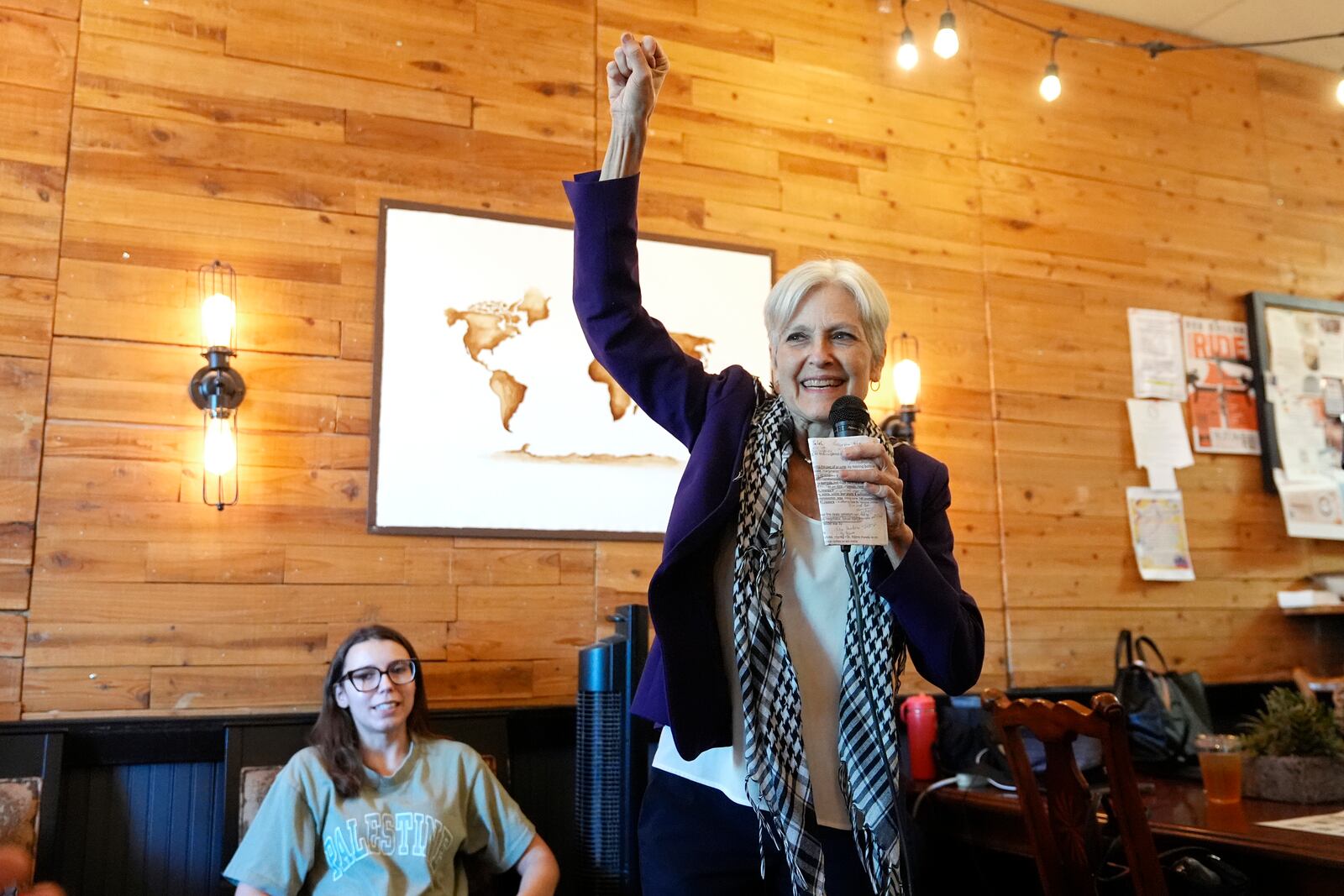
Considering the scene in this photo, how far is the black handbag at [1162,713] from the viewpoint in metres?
3.03

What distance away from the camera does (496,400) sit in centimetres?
326

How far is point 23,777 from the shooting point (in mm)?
2639

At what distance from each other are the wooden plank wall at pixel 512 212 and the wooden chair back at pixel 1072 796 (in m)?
1.40

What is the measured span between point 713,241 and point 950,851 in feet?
6.38

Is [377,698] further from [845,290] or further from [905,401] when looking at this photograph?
[905,401]

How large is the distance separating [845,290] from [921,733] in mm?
1970

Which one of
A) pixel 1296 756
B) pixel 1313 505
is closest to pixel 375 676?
pixel 1296 756

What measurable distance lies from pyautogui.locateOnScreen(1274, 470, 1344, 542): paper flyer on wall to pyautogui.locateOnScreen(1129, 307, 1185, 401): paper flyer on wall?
1.78 feet

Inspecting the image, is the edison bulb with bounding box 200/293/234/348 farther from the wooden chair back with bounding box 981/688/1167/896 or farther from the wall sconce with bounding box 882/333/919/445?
the wooden chair back with bounding box 981/688/1167/896

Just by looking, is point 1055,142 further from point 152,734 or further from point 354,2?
point 152,734

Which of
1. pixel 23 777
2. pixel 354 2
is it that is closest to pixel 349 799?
pixel 23 777

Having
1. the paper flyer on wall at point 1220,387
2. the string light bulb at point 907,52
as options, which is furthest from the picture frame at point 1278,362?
the string light bulb at point 907,52

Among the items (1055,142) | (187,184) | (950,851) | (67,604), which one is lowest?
(950,851)

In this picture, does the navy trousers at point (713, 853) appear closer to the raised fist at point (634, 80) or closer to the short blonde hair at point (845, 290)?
the short blonde hair at point (845, 290)
